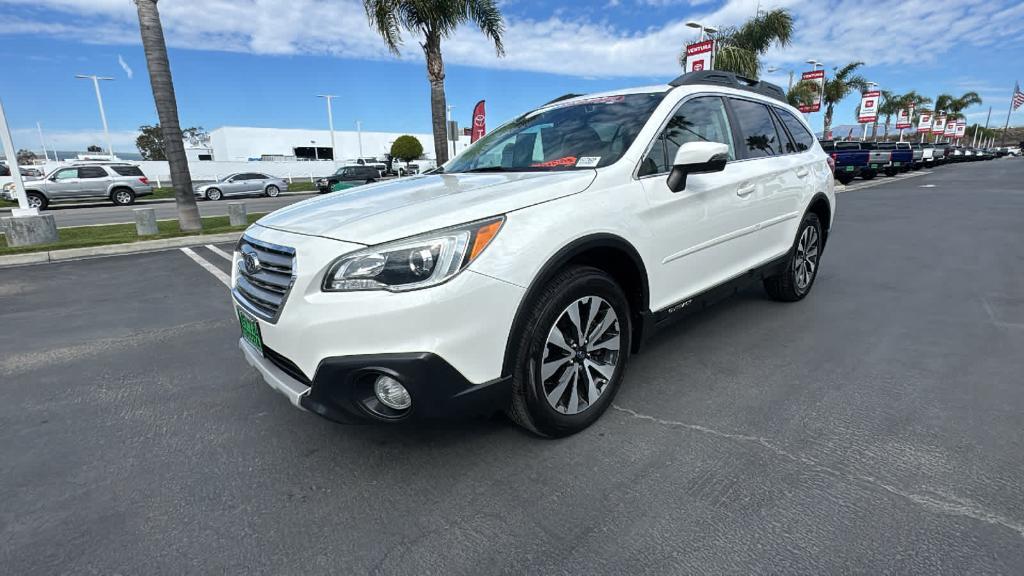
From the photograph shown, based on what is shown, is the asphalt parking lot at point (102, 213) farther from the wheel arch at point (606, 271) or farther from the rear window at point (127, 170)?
the wheel arch at point (606, 271)

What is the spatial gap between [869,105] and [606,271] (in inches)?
1559

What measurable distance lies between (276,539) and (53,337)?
12.3 ft

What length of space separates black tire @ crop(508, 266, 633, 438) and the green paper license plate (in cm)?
112

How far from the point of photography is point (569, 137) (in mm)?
3090

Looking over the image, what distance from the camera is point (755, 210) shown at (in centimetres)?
361

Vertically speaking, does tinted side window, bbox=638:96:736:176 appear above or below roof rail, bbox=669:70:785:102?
below

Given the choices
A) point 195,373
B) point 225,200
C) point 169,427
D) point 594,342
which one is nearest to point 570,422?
point 594,342

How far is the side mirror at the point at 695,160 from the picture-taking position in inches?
102

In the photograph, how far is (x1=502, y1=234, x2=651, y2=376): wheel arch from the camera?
2.12m

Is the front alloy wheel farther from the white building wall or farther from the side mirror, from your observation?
the white building wall

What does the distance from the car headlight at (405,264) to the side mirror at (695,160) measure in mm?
1270

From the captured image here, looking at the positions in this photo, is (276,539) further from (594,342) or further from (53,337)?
(53,337)

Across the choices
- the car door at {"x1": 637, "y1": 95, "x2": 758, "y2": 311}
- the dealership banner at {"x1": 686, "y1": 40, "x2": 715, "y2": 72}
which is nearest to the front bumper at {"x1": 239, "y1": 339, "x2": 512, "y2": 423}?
the car door at {"x1": 637, "y1": 95, "x2": 758, "y2": 311}

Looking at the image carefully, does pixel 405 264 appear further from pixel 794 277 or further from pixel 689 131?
pixel 794 277
